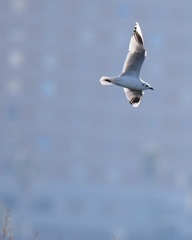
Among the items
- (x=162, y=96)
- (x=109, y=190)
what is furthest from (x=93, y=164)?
(x=162, y=96)

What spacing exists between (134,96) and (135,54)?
99cm

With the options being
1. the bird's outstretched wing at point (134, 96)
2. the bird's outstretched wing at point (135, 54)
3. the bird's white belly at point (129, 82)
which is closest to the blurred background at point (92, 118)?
the bird's outstretched wing at point (134, 96)

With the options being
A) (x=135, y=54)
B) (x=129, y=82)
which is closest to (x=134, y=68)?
(x=135, y=54)

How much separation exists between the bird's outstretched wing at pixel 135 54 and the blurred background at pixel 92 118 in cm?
10050

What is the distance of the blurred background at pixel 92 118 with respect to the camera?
121188 mm

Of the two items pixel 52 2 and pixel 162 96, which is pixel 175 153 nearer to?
pixel 162 96

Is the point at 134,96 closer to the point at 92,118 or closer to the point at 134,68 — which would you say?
the point at 134,68

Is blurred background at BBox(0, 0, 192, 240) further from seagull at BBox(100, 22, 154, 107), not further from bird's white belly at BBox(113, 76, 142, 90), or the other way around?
bird's white belly at BBox(113, 76, 142, 90)

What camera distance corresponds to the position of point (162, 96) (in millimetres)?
127875

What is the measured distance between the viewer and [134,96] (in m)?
17.1

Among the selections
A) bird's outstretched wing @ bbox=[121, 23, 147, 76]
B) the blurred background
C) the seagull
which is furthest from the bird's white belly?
the blurred background

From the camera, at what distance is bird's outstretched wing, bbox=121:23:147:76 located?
52.9 feet

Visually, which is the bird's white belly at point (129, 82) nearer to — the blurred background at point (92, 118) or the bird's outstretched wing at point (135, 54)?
the bird's outstretched wing at point (135, 54)

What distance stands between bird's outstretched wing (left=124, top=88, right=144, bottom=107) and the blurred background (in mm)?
99663
